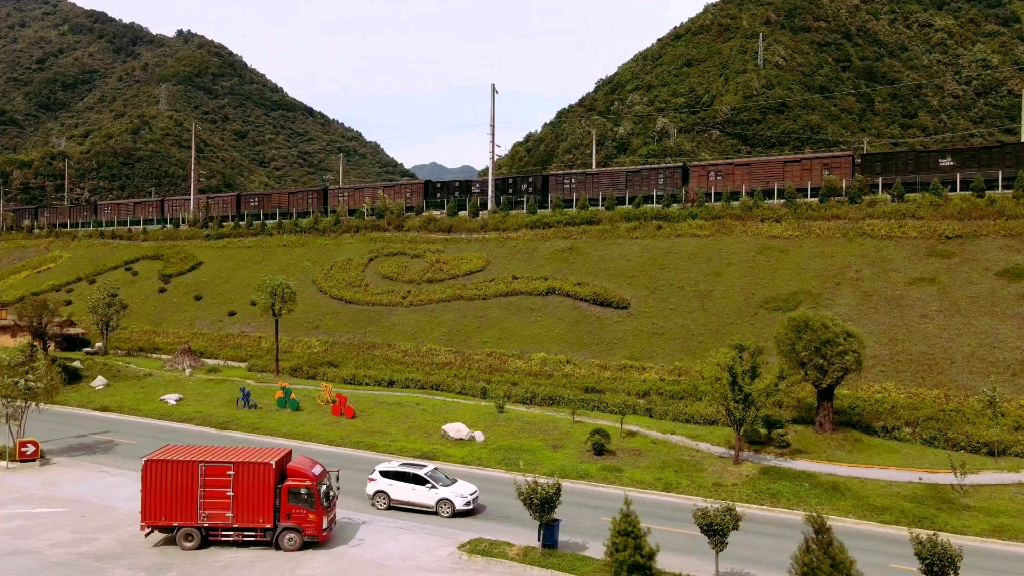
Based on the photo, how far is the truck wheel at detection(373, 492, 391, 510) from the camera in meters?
23.3

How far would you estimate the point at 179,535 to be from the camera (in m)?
19.2

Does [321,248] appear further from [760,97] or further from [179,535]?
[760,97]

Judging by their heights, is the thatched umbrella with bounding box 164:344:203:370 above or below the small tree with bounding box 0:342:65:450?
below

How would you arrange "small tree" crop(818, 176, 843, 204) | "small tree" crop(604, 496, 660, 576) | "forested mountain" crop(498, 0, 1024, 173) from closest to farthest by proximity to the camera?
"small tree" crop(604, 496, 660, 576)
"small tree" crop(818, 176, 843, 204)
"forested mountain" crop(498, 0, 1024, 173)

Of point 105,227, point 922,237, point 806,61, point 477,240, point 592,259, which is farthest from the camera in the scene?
point 806,61

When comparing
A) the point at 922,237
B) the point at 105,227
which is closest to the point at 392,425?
the point at 922,237

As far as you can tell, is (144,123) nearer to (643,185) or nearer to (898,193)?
(643,185)

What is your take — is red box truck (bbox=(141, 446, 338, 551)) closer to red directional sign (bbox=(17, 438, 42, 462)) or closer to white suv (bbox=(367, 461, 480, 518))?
white suv (bbox=(367, 461, 480, 518))

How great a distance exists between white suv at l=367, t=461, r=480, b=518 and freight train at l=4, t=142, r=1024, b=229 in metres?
43.5

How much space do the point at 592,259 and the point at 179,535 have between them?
3911 cm

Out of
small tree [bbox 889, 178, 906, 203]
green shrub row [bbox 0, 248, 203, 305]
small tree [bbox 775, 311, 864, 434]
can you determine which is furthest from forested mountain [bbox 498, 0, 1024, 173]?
small tree [bbox 775, 311, 864, 434]

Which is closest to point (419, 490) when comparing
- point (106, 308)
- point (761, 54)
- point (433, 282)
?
point (433, 282)

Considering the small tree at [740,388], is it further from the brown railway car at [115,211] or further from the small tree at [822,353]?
the brown railway car at [115,211]

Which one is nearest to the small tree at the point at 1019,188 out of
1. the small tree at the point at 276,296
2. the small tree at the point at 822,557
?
the small tree at the point at 822,557
